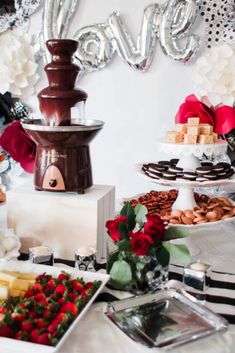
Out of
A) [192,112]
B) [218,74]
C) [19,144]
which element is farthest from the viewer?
[218,74]

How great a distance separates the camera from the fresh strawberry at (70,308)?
659mm

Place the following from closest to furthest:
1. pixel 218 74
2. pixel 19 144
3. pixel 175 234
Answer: pixel 175 234
pixel 19 144
pixel 218 74

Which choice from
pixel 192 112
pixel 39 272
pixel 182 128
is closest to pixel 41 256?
pixel 39 272

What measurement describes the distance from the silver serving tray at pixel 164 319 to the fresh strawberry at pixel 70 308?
52mm

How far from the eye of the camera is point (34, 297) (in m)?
0.69

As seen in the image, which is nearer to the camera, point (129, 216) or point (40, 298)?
point (40, 298)

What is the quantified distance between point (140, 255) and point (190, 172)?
36 centimetres

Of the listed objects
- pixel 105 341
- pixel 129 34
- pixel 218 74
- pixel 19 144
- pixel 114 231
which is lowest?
pixel 105 341

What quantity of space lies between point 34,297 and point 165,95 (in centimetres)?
102

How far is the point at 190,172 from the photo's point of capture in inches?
41.6

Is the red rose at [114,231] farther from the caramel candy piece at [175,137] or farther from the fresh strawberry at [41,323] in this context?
the caramel candy piece at [175,137]

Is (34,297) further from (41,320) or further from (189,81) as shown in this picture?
(189,81)

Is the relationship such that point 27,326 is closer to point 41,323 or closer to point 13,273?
point 41,323

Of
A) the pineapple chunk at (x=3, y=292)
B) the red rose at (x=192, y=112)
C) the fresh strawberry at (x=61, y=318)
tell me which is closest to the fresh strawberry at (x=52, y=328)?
the fresh strawberry at (x=61, y=318)
